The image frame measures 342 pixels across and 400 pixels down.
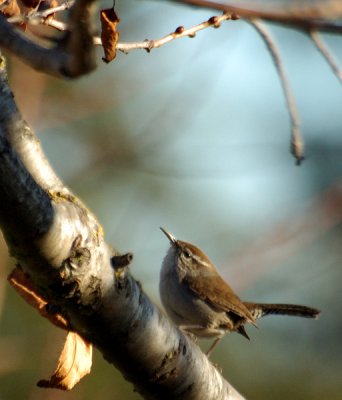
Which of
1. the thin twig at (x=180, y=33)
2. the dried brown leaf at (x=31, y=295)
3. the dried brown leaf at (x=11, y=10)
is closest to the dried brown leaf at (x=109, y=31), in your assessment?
the thin twig at (x=180, y=33)

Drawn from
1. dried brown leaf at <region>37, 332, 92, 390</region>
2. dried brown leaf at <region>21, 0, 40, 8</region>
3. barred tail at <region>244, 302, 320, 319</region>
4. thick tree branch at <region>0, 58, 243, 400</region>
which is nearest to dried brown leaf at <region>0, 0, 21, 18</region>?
dried brown leaf at <region>21, 0, 40, 8</region>

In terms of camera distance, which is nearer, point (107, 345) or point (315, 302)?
point (107, 345)

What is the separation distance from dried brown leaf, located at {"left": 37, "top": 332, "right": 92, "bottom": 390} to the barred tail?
339 cm

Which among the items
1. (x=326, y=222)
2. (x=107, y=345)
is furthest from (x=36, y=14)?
(x=326, y=222)

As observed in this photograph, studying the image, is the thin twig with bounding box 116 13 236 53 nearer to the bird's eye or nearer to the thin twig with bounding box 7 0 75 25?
the thin twig with bounding box 7 0 75 25

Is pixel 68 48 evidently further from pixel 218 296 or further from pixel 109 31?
pixel 218 296

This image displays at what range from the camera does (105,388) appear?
797 cm

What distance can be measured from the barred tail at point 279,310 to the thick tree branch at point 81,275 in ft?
10.7

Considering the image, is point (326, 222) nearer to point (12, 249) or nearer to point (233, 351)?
point (12, 249)

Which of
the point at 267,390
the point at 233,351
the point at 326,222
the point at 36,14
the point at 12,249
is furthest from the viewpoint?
the point at 233,351

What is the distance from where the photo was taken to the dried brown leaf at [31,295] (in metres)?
2.82

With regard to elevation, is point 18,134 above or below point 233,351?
above

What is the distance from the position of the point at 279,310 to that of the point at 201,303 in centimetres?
88

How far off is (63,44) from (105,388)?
6240mm
